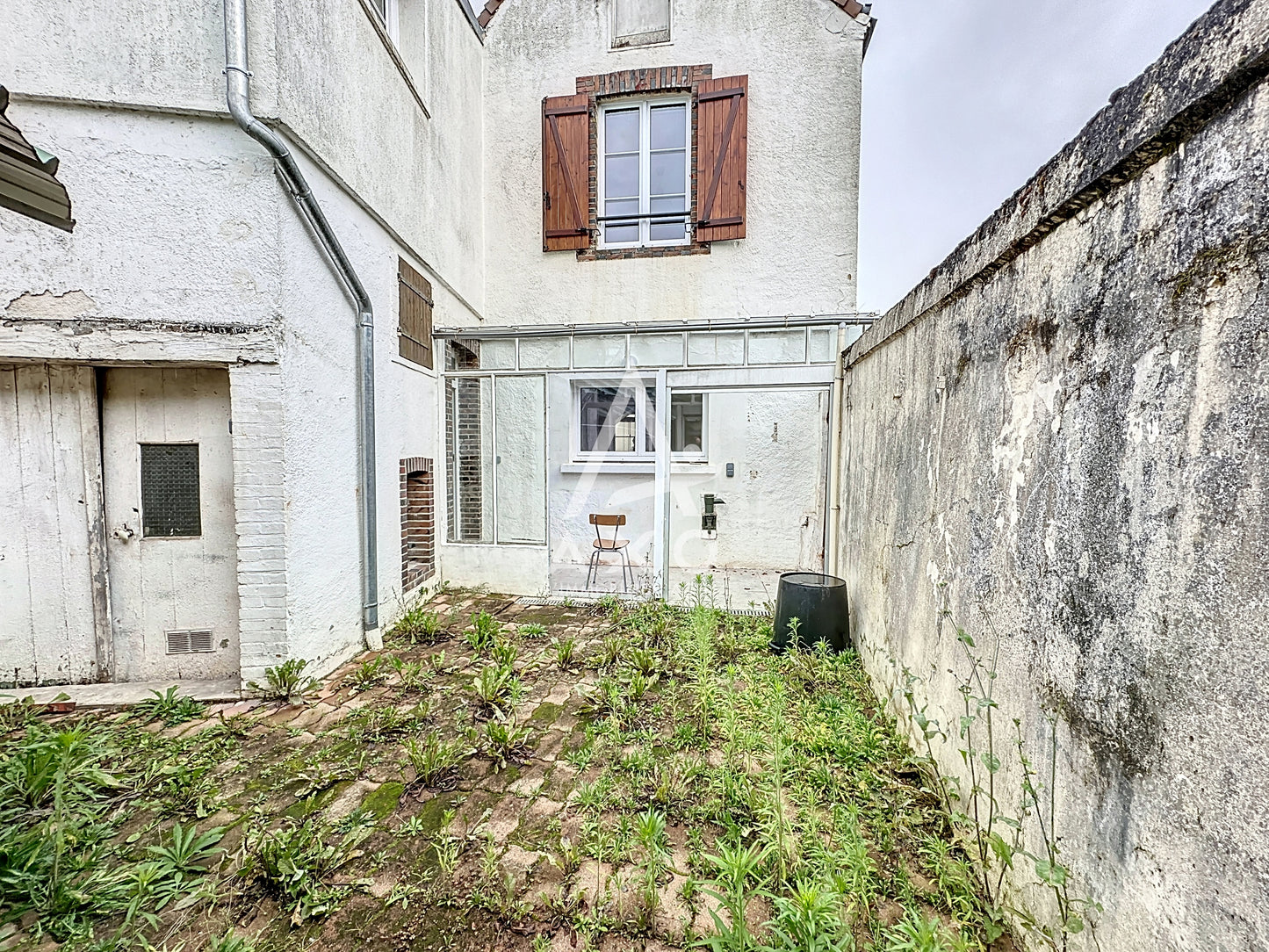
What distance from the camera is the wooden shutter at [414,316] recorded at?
15.9 ft

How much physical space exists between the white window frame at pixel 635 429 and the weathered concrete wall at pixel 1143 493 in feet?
14.8

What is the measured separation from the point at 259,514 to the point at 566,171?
536 centimetres

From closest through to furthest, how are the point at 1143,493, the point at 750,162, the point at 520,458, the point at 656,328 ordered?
the point at 1143,493 < the point at 656,328 < the point at 520,458 < the point at 750,162

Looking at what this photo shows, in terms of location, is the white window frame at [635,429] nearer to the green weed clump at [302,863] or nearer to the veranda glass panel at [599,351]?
the veranda glass panel at [599,351]

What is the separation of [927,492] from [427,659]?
373 cm

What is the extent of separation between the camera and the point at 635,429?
6918 millimetres

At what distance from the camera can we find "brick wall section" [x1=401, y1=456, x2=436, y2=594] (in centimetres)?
496

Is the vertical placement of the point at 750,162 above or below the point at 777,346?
above

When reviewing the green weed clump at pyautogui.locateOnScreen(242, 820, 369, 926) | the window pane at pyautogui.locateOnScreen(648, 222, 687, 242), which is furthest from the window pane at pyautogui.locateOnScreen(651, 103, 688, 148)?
the green weed clump at pyautogui.locateOnScreen(242, 820, 369, 926)

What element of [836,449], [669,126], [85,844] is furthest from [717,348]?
[85,844]

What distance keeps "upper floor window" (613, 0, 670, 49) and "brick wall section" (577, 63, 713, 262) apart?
393 mm

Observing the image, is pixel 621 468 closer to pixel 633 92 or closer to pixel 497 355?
pixel 497 355

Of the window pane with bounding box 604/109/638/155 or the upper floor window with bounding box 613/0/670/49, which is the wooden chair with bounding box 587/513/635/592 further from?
the upper floor window with bounding box 613/0/670/49

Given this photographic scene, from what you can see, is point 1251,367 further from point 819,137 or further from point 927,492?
point 819,137
